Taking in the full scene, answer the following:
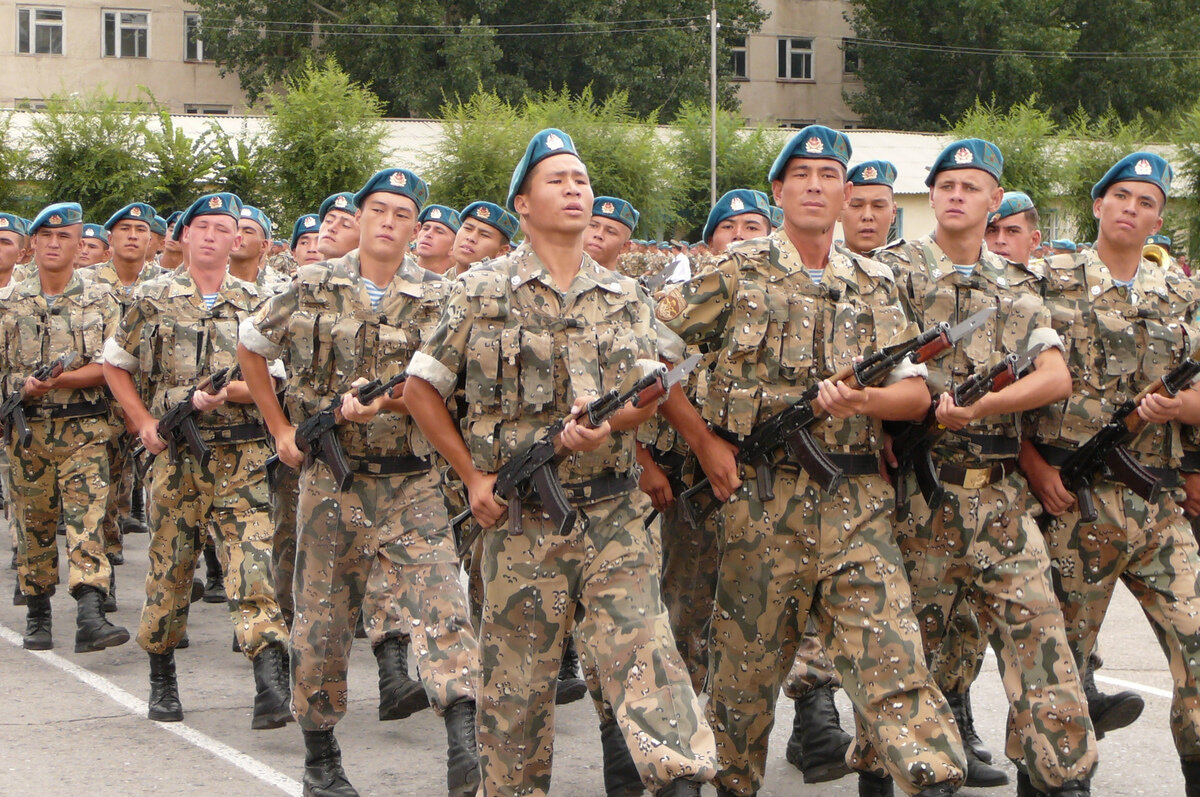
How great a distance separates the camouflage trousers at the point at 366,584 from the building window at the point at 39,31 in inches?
1886

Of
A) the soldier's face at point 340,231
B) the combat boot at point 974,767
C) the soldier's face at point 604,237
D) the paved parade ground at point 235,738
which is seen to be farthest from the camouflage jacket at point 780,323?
the soldier's face at point 340,231

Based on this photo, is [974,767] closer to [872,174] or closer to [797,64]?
[872,174]

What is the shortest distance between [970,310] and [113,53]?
4974 cm

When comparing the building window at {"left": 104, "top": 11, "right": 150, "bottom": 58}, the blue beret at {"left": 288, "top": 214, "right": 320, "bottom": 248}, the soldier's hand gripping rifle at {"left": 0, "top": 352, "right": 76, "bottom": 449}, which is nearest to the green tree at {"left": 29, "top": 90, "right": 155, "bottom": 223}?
the building window at {"left": 104, "top": 11, "right": 150, "bottom": 58}

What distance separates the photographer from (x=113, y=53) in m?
50.5

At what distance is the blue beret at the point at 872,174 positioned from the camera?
7238 mm

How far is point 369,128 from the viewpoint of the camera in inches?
1312

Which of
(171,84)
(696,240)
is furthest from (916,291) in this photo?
(171,84)

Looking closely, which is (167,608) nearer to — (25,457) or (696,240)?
(25,457)

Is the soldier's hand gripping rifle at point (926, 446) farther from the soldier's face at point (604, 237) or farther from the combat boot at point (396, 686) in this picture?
the soldier's face at point (604, 237)

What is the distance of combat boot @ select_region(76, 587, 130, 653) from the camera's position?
810 cm

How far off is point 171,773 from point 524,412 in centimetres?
252

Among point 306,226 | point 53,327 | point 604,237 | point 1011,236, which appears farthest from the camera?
point 306,226

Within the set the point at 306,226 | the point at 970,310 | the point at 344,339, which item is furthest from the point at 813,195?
the point at 306,226
